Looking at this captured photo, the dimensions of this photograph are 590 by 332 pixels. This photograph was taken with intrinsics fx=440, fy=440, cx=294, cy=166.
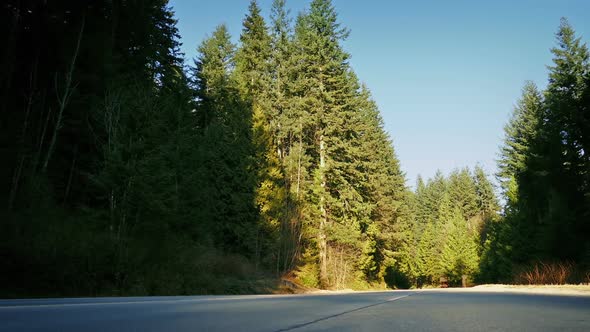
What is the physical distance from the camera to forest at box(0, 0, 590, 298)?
53.9 feet

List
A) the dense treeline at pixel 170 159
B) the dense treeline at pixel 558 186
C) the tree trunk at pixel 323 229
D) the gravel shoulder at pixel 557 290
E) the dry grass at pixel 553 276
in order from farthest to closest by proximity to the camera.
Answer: the tree trunk at pixel 323 229 → the dense treeline at pixel 558 186 → the dry grass at pixel 553 276 → the dense treeline at pixel 170 159 → the gravel shoulder at pixel 557 290

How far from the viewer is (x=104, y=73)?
22750 millimetres

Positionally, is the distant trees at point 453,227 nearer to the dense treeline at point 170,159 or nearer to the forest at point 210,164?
the forest at point 210,164

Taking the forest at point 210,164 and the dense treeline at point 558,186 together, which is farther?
the dense treeline at point 558,186

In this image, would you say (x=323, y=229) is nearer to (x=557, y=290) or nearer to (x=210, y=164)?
(x=210, y=164)

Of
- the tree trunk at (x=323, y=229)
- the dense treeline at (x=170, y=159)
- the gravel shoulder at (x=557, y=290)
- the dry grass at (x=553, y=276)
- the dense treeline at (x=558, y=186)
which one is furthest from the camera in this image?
the tree trunk at (x=323, y=229)

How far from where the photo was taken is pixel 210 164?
104ft

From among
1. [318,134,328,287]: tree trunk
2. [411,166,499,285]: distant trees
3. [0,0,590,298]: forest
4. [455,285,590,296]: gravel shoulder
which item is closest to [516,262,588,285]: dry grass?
[0,0,590,298]: forest

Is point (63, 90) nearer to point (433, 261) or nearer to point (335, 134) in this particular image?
point (335, 134)

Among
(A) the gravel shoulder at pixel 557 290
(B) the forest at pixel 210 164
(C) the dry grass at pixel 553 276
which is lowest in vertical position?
(A) the gravel shoulder at pixel 557 290

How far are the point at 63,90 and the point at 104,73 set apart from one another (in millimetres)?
2885

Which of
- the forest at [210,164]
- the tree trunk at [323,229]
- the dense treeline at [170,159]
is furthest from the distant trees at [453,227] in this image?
the tree trunk at [323,229]

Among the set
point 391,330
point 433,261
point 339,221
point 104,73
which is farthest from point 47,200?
point 433,261

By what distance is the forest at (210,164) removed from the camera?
1644 centimetres
